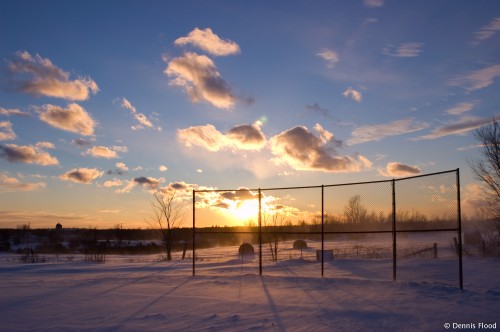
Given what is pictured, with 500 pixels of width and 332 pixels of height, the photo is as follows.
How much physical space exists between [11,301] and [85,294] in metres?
1.93

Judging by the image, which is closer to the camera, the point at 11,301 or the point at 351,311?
the point at 351,311

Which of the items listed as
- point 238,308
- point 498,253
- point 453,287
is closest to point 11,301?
point 238,308

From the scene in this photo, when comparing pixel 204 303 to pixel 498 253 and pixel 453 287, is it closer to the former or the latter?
pixel 453 287

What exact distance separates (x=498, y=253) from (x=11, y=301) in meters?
28.8

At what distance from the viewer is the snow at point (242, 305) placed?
332 inches

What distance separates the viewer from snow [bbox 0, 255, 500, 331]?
844 cm

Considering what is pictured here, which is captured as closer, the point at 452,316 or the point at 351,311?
the point at 452,316

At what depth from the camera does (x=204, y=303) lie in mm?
10648

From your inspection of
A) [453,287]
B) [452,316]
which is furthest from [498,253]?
[452,316]

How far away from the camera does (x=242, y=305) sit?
1032cm

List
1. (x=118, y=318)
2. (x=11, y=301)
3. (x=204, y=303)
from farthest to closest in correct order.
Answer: (x=11, y=301) → (x=204, y=303) → (x=118, y=318)

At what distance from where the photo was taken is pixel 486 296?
10.9m

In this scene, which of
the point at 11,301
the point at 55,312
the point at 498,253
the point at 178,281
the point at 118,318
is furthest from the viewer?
the point at 498,253

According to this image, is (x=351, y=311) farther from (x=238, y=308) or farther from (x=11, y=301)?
(x=11, y=301)
